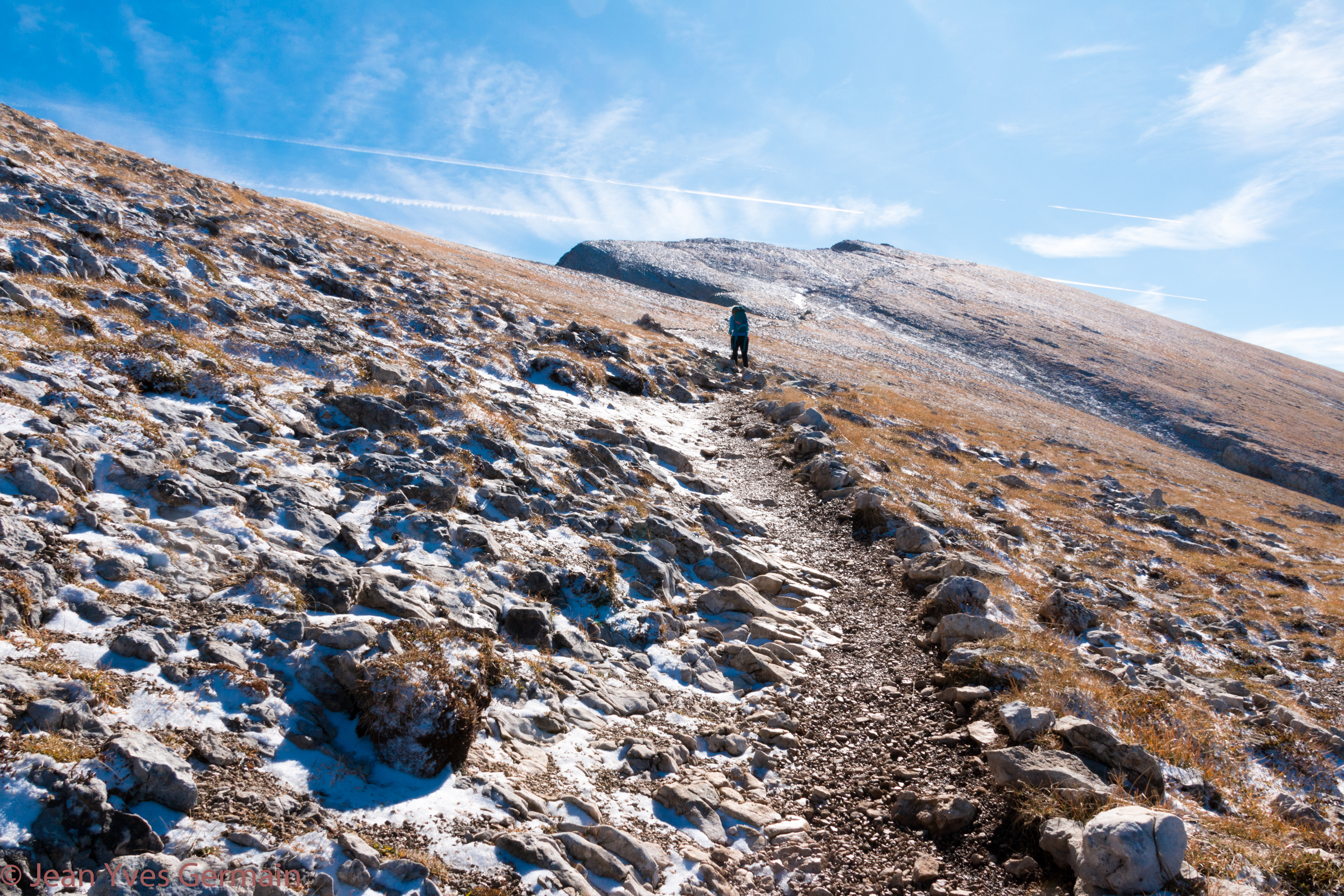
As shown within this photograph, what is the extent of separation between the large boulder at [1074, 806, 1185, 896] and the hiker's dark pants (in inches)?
1190

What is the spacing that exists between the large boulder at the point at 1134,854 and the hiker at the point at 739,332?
29304 millimetres

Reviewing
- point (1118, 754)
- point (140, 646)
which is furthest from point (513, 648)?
point (1118, 754)

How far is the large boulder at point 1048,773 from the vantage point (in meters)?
6.69

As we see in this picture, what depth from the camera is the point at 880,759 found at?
326 inches

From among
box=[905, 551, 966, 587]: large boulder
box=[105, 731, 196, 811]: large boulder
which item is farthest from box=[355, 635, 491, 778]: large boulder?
box=[905, 551, 966, 587]: large boulder

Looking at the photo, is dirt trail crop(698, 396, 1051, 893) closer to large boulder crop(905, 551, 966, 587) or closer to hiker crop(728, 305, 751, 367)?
large boulder crop(905, 551, 966, 587)

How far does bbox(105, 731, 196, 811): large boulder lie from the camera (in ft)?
14.4

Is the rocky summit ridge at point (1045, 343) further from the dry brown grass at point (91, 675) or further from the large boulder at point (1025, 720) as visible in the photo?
the dry brown grass at point (91, 675)

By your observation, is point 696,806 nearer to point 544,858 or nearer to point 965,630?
point 544,858

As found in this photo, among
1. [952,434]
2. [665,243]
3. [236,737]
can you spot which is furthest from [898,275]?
[236,737]

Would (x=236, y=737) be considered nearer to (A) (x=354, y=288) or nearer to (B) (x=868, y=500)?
(B) (x=868, y=500)

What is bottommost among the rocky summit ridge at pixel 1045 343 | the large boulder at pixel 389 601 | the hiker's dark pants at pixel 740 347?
the large boulder at pixel 389 601

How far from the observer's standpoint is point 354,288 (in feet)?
73.8

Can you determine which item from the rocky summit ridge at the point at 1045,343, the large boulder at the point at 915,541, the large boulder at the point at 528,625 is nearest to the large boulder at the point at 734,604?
the large boulder at the point at 528,625
